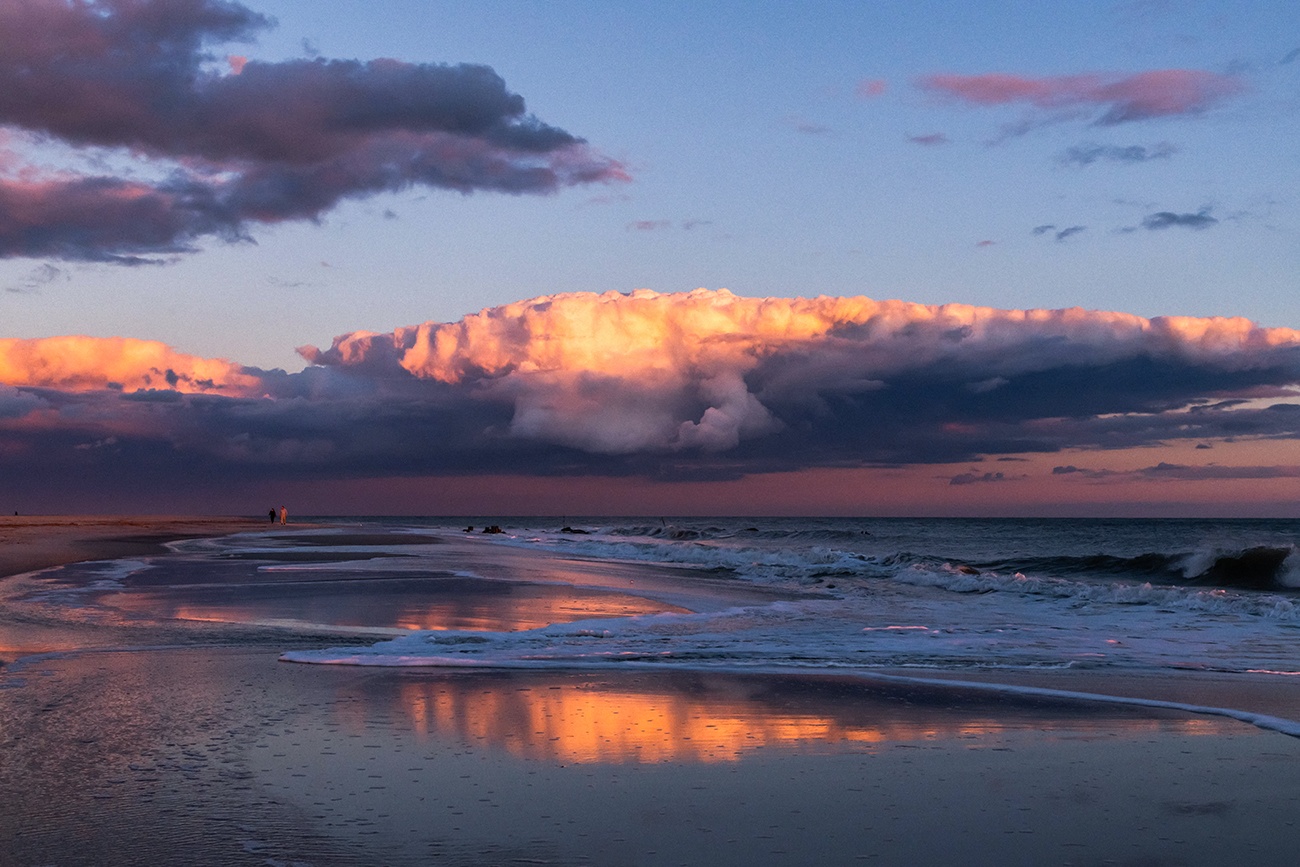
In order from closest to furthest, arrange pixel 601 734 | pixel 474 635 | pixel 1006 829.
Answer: pixel 1006 829
pixel 601 734
pixel 474 635

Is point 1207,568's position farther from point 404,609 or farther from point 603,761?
point 603,761

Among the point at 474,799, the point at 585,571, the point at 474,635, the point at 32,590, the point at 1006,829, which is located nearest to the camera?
the point at 1006,829

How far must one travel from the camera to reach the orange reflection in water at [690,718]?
285 inches

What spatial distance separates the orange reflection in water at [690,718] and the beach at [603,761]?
0.04 metres

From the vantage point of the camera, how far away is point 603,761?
6.75 m

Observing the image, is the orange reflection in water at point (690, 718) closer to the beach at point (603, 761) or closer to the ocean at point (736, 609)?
the beach at point (603, 761)

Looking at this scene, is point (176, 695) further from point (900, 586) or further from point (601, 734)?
point (900, 586)

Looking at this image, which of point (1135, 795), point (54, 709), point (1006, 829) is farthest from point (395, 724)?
point (1135, 795)

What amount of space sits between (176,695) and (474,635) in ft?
16.6

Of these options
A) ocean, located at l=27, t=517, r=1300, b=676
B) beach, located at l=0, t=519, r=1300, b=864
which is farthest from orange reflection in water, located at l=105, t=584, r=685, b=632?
beach, located at l=0, t=519, r=1300, b=864

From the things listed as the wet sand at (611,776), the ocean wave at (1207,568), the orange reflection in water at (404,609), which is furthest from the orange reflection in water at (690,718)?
the ocean wave at (1207,568)

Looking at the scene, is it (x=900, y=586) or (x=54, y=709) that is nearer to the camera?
(x=54, y=709)

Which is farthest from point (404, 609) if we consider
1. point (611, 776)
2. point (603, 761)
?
point (611, 776)

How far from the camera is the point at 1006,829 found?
5402 millimetres
